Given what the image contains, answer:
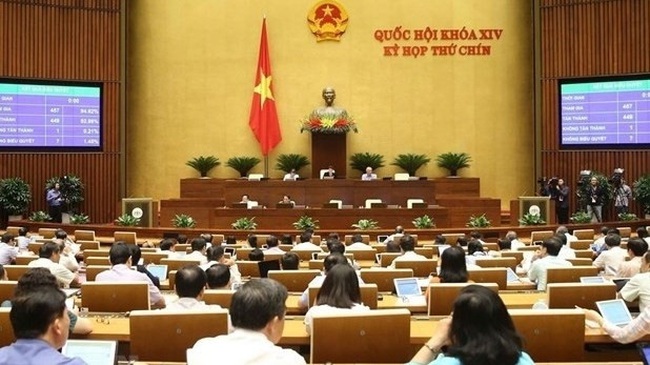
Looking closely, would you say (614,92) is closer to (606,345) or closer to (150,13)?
(150,13)

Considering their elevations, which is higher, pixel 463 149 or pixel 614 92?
pixel 614 92

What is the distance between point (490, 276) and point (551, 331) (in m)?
2.39

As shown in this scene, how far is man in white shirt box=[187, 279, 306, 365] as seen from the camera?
7.94 ft

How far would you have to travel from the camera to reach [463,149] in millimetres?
17422

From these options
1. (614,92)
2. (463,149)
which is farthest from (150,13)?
(614,92)

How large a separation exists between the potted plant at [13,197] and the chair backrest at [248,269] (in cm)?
1007

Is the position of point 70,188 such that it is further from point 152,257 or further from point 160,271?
point 160,271

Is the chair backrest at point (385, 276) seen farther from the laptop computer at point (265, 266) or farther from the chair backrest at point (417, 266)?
the laptop computer at point (265, 266)

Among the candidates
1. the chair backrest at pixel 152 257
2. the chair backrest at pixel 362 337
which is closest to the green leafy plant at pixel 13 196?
the chair backrest at pixel 152 257

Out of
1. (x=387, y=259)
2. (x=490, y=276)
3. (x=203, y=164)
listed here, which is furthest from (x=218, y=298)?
(x=203, y=164)

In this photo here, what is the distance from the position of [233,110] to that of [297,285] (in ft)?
40.4

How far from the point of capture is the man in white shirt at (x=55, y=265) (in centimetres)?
611

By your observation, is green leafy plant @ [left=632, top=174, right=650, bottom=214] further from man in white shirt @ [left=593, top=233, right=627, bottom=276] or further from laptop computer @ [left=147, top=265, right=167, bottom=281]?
laptop computer @ [left=147, top=265, right=167, bottom=281]

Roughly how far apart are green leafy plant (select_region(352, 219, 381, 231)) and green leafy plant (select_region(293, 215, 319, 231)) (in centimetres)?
73
